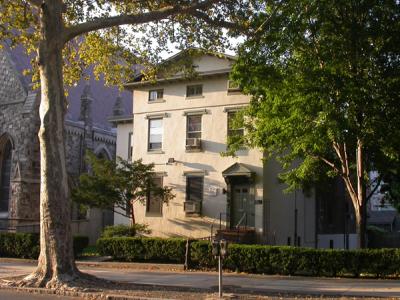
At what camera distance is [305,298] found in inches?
461

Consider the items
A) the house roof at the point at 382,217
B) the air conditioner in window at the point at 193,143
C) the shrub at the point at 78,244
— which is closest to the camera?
the shrub at the point at 78,244

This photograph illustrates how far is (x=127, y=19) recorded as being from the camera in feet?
50.2

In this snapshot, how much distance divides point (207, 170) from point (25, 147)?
1266 cm

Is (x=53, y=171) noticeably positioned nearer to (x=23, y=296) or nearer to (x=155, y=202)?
(x=23, y=296)

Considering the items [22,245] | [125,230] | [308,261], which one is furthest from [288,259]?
[22,245]

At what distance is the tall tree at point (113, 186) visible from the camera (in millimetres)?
23984

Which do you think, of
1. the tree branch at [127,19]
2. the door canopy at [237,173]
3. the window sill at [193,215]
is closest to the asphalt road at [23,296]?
the tree branch at [127,19]

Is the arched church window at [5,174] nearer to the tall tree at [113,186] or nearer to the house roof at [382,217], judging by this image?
the tall tree at [113,186]

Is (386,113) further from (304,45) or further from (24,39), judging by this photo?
(24,39)

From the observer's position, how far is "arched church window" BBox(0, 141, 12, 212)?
34.5 metres

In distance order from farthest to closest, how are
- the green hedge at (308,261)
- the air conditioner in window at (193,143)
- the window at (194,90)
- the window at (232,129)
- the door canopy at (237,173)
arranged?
the window at (194,90), the air conditioner in window at (193,143), the door canopy at (237,173), the window at (232,129), the green hedge at (308,261)

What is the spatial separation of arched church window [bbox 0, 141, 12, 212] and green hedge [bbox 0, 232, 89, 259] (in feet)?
37.1

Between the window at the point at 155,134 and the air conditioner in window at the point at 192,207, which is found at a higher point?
the window at the point at 155,134

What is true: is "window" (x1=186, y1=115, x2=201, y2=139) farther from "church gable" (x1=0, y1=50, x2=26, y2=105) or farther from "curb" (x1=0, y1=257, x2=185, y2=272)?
"church gable" (x1=0, y1=50, x2=26, y2=105)
